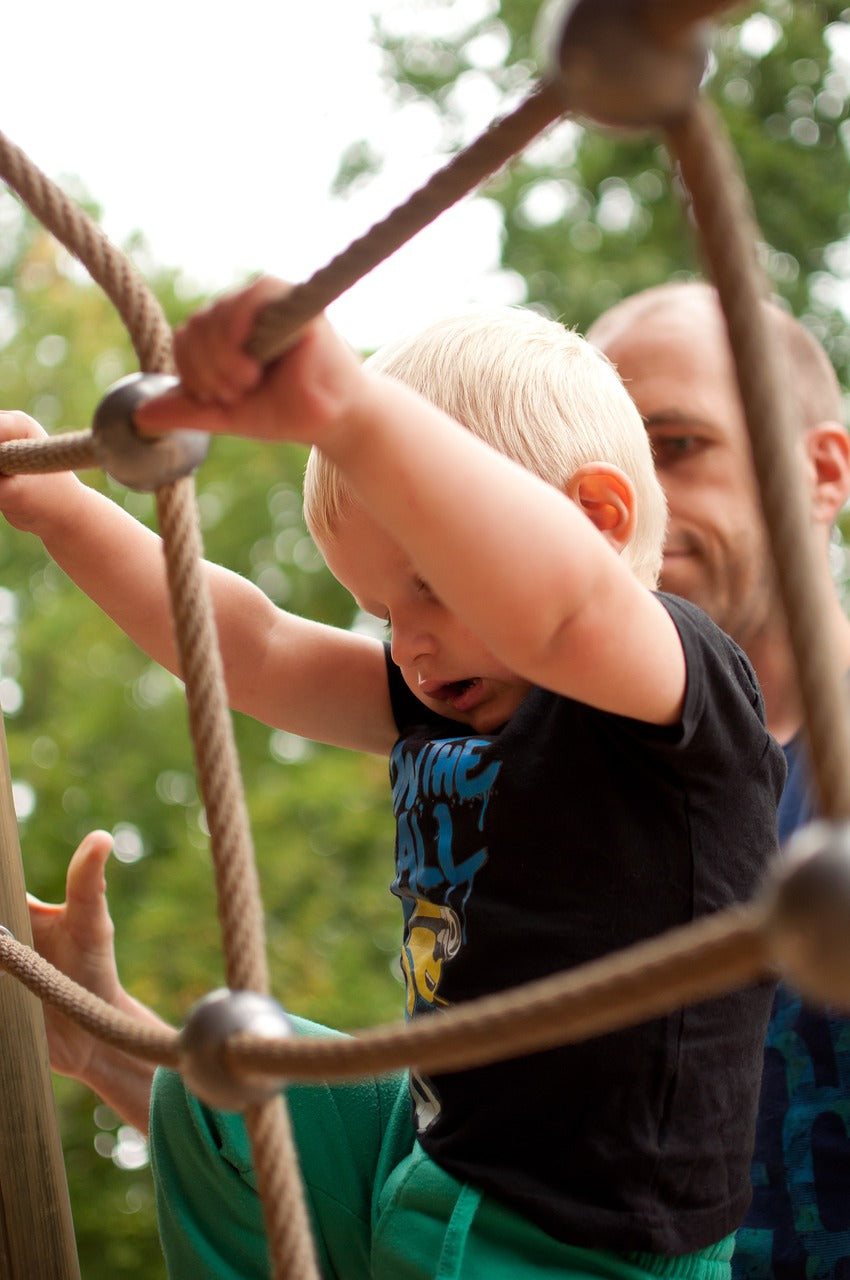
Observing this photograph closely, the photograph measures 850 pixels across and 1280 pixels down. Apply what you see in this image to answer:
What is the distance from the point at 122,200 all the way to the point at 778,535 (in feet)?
14.9

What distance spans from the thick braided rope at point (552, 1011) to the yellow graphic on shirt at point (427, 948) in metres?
0.29

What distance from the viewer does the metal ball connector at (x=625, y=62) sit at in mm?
397

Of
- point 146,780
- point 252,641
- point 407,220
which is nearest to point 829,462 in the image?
point 252,641

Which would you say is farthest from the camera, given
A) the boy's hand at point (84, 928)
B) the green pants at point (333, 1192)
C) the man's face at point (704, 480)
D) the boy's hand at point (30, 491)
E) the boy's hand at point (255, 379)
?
the man's face at point (704, 480)

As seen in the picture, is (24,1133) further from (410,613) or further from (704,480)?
(704,480)

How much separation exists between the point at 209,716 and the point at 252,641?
0.44m

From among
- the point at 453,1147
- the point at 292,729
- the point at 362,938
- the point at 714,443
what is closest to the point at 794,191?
the point at 362,938

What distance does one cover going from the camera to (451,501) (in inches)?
21.5

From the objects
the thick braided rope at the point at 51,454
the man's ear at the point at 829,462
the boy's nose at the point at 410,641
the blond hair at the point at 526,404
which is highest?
the thick braided rope at the point at 51,454

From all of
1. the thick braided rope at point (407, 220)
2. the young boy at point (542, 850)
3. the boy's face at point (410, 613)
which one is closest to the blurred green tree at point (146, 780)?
the young boy at point (542, 850)

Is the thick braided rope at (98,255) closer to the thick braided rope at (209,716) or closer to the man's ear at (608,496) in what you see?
the thick braided rope at (209,716)

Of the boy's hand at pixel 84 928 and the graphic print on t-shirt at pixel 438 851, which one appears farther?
the boy's hand at pixel 84 928

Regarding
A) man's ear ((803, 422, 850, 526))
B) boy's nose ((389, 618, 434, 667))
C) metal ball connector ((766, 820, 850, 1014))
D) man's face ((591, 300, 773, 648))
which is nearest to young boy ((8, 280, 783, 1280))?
boy's nose ((389, 618, 434, 667))

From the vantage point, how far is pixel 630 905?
28.6 inches
